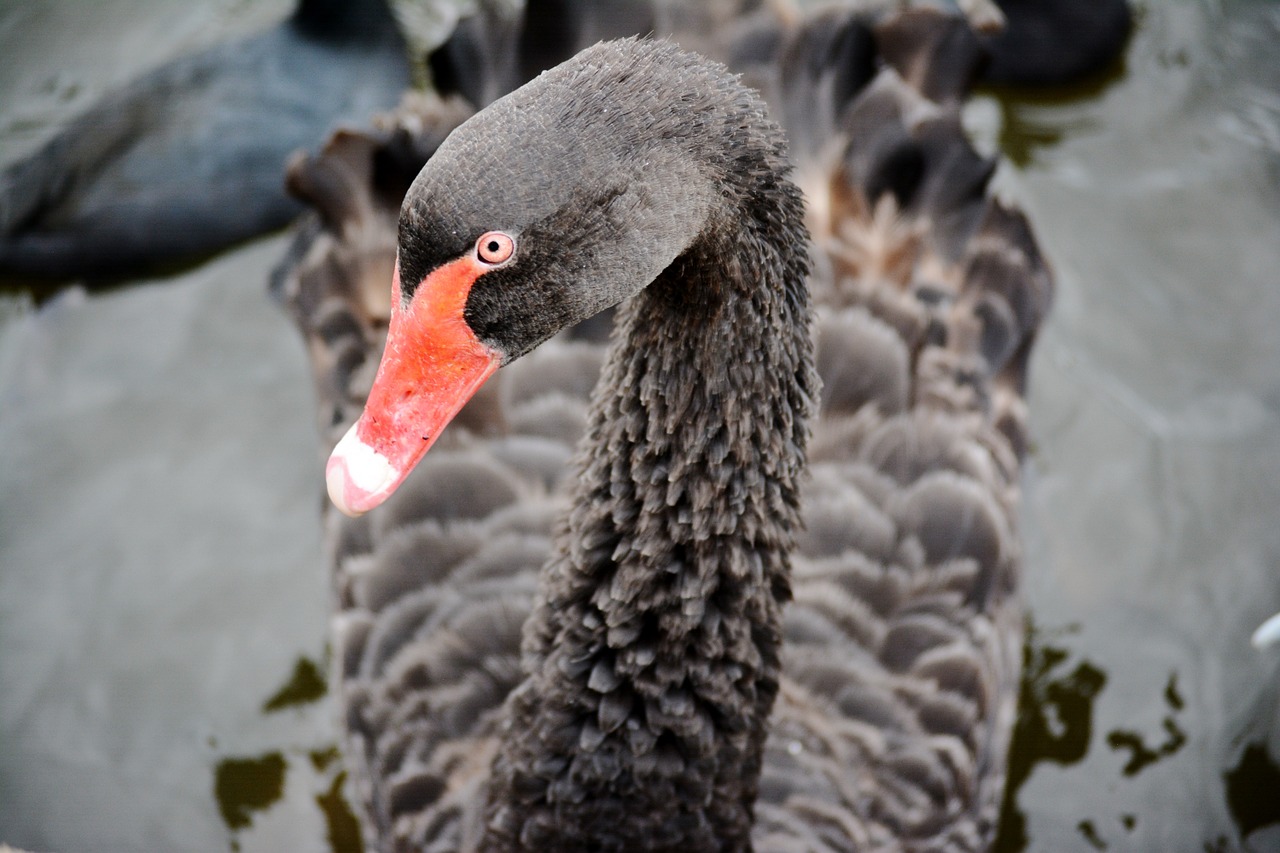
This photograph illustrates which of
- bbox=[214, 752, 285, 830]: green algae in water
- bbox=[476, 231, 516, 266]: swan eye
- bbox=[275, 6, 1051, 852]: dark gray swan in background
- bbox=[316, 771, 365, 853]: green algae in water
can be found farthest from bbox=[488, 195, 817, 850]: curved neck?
bbox=[214, 752, 285, 830]: green algae in water

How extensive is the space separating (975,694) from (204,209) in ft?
11.2

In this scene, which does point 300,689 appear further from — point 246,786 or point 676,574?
point 676,574

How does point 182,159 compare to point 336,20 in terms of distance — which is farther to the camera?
point 336,20

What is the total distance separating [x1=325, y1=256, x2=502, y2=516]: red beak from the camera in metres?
1.90

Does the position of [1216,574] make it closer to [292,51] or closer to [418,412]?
[418,412]

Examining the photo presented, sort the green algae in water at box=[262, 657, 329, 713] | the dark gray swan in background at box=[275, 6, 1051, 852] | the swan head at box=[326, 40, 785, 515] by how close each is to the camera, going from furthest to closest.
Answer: the green algae in water at box=[262, 657, 329, 713]
the dark gray swan in background at box=[275, 6, 1051, 852]
the swan head at box=[326, 40, 785, 515]

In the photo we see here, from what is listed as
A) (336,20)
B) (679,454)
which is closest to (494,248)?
(679,454)

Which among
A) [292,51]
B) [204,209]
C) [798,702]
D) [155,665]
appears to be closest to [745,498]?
[798,702]

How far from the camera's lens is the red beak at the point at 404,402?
1897 millimetres

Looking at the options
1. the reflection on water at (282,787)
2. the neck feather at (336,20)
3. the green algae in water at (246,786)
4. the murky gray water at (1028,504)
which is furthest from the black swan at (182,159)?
the green algae in water at (246,786)

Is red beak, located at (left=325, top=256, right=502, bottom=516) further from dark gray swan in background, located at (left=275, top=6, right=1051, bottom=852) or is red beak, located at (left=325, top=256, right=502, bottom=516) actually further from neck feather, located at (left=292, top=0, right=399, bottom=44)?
neck feather, located at (left=292, top=0, right=399, bottom=44)

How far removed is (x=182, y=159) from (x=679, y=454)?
331 cm

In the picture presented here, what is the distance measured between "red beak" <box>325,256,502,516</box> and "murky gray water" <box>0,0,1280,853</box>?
1.98 m

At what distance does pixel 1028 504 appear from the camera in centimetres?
390
